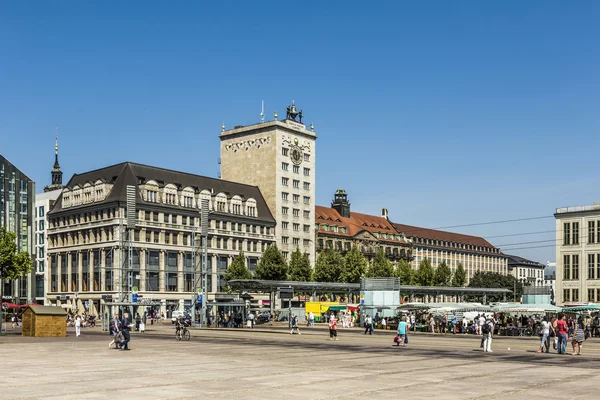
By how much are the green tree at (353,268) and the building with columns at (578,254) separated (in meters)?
31.4

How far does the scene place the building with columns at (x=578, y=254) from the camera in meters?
120

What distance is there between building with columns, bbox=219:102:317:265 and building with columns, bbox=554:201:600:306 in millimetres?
45868

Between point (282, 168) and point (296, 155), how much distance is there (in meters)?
4.92

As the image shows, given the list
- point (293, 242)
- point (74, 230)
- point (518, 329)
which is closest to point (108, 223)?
point (74, 230)

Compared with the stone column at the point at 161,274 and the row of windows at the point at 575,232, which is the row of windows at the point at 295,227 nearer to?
the stone column at the point at 161,274

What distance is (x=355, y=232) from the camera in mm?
171000

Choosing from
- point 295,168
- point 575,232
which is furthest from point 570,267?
point 295,168

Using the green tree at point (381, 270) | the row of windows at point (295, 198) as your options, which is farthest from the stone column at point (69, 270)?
the green tree at point (381, 270)

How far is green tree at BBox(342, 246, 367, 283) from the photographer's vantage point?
427ft

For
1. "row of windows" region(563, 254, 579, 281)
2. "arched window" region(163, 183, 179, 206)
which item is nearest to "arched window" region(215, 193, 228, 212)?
"arched window" region(163, 183, 179, 206)

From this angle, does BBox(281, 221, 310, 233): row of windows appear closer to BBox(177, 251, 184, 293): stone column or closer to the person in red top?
BBox(177, 251, 184, 293): stone column

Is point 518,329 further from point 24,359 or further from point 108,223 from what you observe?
point 108,223

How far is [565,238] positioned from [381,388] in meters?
108

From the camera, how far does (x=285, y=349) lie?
4134cm
